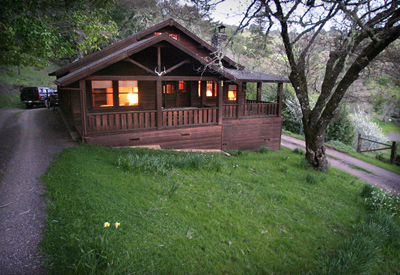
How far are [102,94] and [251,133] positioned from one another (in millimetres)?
8597

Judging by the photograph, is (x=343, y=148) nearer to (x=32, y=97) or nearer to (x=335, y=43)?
(x=335, y=43)

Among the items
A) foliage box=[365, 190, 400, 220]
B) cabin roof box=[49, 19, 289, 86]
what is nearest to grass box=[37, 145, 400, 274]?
foliage box=[365, 190, 400, 220]

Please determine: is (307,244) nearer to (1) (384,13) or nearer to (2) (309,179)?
(2) (309,179)

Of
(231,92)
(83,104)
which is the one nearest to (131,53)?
(83,104)

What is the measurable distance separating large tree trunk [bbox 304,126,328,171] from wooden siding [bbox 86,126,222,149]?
4695 millimetres

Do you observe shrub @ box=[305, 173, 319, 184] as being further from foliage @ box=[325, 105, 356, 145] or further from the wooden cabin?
foliage @ box=[325, 105, 356, 145]

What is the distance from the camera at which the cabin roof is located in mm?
9975

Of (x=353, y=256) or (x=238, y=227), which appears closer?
(x=353, y=256)

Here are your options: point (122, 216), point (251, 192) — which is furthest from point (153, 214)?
point (251, 192)

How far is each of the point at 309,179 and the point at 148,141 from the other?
694 cm

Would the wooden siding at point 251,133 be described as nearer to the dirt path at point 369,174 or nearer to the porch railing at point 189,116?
the porch railing at point 189,116

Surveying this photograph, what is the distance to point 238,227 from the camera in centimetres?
532

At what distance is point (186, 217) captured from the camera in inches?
215

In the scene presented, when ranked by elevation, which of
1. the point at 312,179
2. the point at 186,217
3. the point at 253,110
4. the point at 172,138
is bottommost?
the point at 312,179
